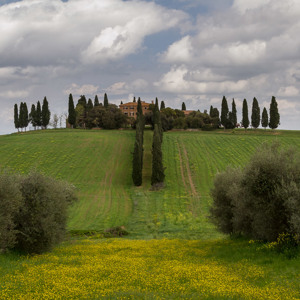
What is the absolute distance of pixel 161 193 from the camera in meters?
67.0

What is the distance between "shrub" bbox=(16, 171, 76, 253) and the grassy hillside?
53.0 feet

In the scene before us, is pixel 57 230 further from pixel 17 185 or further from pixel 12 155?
pixel 12 155

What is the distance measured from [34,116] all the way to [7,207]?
14537cm

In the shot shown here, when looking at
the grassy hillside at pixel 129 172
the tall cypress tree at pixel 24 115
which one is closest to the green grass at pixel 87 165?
the grassy hillside at pixel 129 172

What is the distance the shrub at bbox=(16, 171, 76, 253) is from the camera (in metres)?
25.9

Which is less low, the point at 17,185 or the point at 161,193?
the point at 17,185

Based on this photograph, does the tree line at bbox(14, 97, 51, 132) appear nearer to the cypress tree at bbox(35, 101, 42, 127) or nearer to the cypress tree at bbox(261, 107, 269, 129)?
the cypress tree at bbox(35, 101, 42, 127)

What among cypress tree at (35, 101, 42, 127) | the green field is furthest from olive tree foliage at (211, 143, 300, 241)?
cypress tree at (35, 101, 42, 127)

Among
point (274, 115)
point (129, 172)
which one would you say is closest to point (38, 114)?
point (129, 172)

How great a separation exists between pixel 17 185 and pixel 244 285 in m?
17.5

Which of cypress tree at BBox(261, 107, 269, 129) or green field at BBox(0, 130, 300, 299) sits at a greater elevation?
cypress tree at BBox(261, 107, 269, 129)

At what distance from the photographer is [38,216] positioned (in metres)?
26.3

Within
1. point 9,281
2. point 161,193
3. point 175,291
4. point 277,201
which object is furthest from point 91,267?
point 161,193

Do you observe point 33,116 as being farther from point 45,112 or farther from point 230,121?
point 230,121
